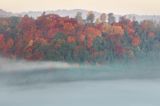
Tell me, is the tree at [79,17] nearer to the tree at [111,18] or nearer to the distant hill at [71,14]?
the distant hill at [71,14]

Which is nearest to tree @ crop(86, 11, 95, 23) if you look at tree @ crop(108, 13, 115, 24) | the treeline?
the treeline

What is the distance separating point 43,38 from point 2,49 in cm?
35

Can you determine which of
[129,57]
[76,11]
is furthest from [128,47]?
[76,11]

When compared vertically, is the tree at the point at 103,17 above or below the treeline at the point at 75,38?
above

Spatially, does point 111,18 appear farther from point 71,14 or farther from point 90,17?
point 71,14

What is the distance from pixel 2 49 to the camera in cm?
307

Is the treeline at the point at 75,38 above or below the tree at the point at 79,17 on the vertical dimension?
below

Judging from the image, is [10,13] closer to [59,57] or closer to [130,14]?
[59,57]

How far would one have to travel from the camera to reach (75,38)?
3.13m

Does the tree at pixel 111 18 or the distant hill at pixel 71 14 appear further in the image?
the tree at pixel 111 18

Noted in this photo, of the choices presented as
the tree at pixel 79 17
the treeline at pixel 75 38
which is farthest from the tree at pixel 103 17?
the tree at pixel 79 17

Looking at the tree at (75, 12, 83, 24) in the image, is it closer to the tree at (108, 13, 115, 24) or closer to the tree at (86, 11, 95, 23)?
the tree at (86, 11, 95, 23)

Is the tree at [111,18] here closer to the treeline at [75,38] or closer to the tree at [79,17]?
the treeline at [75,38]

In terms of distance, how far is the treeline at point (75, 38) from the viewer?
3.05 m
